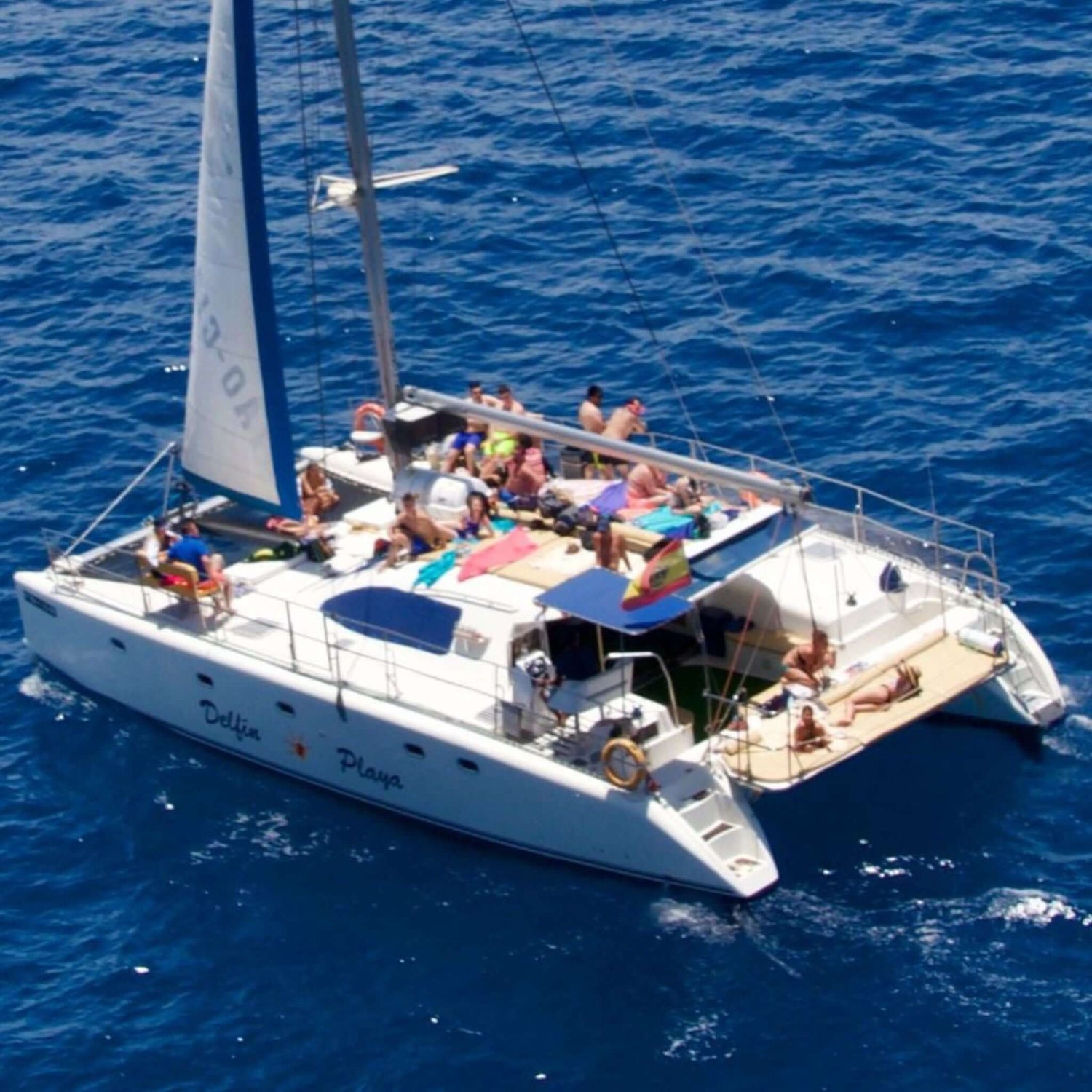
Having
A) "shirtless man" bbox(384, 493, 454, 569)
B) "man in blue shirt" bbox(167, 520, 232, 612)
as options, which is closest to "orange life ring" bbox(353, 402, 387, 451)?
"shirtless man" bbox(384, 493, 454, 569)

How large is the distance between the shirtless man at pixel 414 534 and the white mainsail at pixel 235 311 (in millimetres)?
1705

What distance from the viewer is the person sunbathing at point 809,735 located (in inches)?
1216

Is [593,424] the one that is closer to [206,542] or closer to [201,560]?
[206,542]

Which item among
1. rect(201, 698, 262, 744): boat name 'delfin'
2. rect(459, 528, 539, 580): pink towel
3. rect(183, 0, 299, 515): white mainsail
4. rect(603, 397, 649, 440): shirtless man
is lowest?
rect(201, 698, 262, 744): boat name 'delfin'

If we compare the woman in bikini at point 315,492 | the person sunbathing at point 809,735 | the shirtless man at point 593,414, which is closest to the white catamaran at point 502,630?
the person sunbathing at point 809,735

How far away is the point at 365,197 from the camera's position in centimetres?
3462

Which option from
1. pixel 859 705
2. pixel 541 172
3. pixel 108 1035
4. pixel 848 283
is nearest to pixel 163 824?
pixel 108 1035

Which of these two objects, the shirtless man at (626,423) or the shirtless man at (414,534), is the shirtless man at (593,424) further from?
the shirtless man at (414,534)

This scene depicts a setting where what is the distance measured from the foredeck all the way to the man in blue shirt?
835 centimetres

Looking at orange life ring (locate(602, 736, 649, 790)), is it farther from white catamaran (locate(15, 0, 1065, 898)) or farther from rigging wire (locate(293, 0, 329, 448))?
rigging wire (locate(293, 0, 329, 448))

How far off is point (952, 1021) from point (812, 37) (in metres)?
33.4

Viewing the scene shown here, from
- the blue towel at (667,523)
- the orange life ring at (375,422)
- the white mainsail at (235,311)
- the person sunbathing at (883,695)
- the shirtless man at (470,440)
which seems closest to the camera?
the person sunbathing at (883,695)

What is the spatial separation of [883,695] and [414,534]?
8.23m

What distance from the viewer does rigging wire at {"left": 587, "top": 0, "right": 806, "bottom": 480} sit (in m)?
42.2
